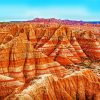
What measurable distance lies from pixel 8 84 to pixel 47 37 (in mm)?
60541

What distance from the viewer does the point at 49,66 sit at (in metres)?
67.5

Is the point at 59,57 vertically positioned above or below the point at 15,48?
below

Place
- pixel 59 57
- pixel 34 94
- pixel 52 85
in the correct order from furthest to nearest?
pixel 59 57
pixel 52 85
pixel 34 94

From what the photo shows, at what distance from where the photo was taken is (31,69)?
65688 millimetres

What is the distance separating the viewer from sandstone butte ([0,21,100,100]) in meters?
44.4

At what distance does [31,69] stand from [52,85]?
2011 centimetres

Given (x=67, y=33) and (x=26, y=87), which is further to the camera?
(x=67, y=33)

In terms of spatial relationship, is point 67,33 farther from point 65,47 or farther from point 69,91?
point 69,91

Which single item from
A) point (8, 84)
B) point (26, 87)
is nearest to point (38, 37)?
point (8, 84)

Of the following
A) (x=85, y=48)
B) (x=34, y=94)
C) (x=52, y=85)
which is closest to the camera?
(x=34, y=94)

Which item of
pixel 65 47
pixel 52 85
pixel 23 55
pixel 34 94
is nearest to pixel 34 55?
pixel 23 55

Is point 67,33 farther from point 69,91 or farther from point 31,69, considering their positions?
point 69,91

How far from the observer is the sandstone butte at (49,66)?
4440 centimetres

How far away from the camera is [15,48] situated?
64.7 meters
